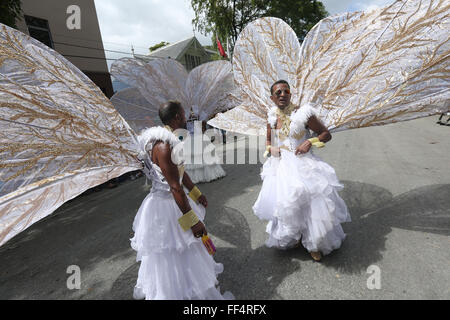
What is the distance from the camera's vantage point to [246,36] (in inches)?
136

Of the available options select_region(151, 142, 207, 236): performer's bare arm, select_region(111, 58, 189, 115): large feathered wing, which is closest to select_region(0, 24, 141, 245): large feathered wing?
select_region(151, 142, 207, 236): performer's bare arm

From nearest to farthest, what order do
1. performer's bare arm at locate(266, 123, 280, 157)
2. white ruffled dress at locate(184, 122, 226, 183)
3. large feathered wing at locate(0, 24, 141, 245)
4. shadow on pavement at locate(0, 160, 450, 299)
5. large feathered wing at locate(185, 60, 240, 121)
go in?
large feathered wing at locate(0, 24, 141, 245) < shadow on pavement at locate(0, 160, 450, 299) < performer's bare arm at locate(266, 123, 280, 157) < large feathered wing at locate(185, 60, 240, 121) < white ruffled dress at locate(184, 122, 226, 183)

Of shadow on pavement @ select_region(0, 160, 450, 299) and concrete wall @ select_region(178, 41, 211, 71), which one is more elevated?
concrete wall @ select_region(178, 41, 211, 71)

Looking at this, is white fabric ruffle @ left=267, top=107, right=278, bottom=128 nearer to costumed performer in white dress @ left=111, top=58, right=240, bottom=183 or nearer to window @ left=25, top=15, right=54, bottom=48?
costumed performer in white dress @ left=111, top=58, right=240, bottom=183

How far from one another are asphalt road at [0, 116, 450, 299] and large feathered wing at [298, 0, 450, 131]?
4.98 feet

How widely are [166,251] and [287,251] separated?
5.30 feet

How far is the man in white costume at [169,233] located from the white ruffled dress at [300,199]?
3.24 feet

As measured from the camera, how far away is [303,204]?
8.18ft

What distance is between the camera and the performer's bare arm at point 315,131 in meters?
2.58

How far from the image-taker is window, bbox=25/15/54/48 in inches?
362

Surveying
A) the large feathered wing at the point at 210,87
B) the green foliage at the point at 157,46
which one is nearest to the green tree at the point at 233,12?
the large feathered wing at the point at 210,87

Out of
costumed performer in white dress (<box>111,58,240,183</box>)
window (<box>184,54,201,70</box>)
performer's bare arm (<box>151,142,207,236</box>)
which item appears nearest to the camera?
performer's bare arm (<box>151,142,207,236</box>)

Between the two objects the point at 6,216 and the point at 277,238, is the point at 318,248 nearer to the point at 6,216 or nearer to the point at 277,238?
the point at 277,238
